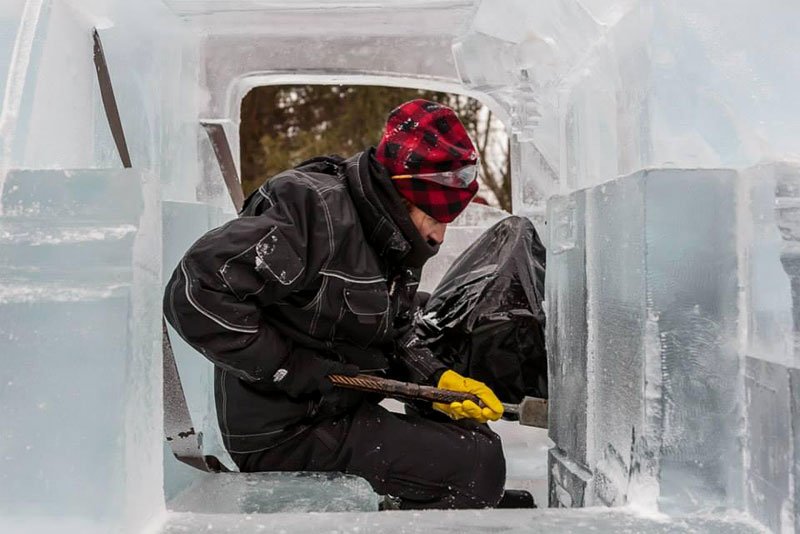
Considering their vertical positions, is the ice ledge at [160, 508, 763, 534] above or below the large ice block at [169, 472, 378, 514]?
above

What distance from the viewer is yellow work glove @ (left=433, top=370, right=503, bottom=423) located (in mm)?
2510

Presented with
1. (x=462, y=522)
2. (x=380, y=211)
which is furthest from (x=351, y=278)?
(x=462, y=522)

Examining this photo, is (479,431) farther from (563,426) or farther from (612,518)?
(612,518)

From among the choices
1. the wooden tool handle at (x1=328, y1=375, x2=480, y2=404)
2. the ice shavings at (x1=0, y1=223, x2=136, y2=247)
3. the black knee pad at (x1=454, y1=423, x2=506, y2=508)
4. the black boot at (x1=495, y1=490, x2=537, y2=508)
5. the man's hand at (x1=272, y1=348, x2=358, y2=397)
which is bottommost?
the black boot at (x1=495, y1=490, x2=537, y2=508)

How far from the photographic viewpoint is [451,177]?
7.37 ft

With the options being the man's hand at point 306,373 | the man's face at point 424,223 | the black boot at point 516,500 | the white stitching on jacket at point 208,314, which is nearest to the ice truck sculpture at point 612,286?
the white stitching on jacket at point 208,314

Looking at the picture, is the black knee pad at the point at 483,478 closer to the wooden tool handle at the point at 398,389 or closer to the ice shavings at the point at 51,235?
the wooden tool handle at the point at 398,389

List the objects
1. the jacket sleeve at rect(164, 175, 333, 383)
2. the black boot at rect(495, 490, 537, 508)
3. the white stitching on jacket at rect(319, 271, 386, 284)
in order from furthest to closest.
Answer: the black boot at rect(495, 490, 537, 508), the white stitching on jacket at rect(319, 271, 386, 284), the jacket sleeve at rect(164, 175, 333, 383)

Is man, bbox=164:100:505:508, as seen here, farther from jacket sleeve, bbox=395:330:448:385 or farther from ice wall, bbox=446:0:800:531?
ice wall, bbox=446:0:800:531

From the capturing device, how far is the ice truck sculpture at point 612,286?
4.43 ft

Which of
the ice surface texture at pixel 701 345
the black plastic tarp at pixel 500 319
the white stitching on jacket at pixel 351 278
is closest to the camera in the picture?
the ice surface texture at pixel 701 345

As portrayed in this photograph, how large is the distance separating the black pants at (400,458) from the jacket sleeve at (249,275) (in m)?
0.36

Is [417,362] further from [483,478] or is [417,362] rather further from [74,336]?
[74,336]

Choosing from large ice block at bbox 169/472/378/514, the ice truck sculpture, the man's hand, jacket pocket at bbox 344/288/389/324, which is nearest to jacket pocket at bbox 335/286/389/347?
jacket pocket at bbox 344/288/389/324
